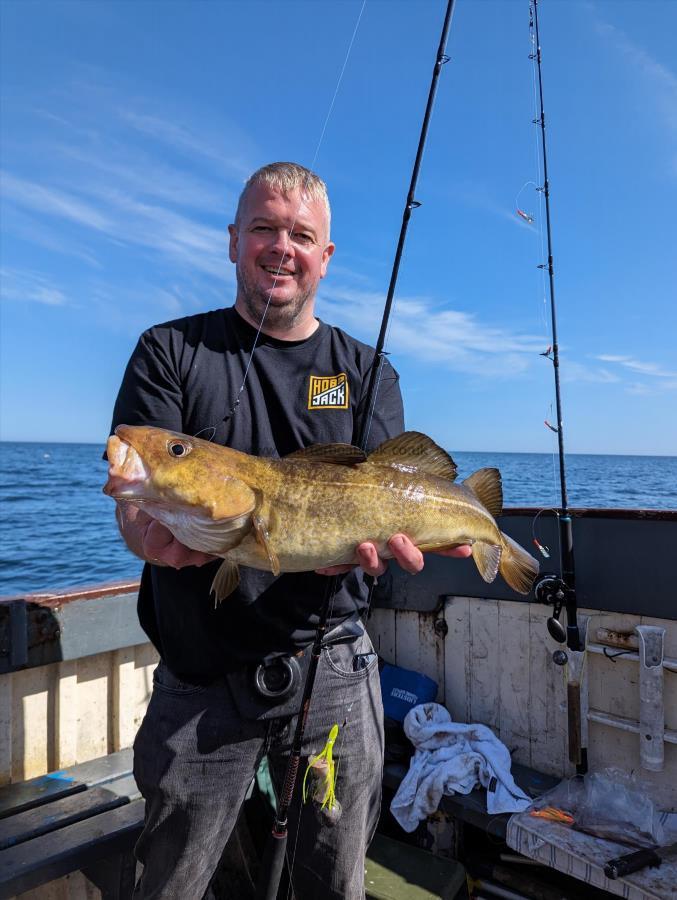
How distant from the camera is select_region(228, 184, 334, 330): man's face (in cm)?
292

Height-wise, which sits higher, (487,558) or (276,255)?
(276,255)

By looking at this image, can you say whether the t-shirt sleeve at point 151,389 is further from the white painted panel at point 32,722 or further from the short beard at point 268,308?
the white painted panel at point 32,722

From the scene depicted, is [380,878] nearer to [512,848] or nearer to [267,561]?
[512,848]

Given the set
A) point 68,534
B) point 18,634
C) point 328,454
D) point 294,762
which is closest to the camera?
point 328,454

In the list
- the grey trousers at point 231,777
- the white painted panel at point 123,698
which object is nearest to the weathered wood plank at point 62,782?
the white painted panel at point 123,698

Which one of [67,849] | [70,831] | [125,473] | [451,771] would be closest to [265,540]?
[125,473]

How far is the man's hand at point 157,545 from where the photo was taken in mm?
2416

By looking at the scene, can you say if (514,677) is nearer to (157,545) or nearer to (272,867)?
(272,867)

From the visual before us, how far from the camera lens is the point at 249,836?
145 inches

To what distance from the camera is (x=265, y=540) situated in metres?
2.36

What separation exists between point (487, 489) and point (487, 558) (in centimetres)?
36

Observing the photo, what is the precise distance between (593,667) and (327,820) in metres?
2.51

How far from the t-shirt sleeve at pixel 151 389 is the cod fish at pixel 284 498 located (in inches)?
12.0

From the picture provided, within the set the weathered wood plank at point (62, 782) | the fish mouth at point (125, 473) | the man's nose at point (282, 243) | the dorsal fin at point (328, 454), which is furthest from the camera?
the weathered wood plank at point (62, 782)
